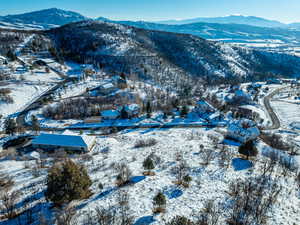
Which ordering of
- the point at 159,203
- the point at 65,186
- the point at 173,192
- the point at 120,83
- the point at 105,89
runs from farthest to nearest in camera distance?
the point at 120,83 → the point at 105,89 → the point at 173,192 → the point at 159,203 → the point at 65,186

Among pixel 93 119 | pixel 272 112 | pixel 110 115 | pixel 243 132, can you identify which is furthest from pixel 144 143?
pixel 272 112

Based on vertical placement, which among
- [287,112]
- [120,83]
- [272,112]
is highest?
[120,83]

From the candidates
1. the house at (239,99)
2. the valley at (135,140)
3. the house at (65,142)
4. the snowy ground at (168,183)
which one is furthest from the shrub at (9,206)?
the house at (239,99)

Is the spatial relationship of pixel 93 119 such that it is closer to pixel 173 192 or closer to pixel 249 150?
pixel 173 192

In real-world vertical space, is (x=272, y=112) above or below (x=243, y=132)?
below

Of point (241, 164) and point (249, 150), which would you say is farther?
point (249, 150)

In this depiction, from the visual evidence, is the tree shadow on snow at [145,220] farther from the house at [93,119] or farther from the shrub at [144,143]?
the house at [93,119]
